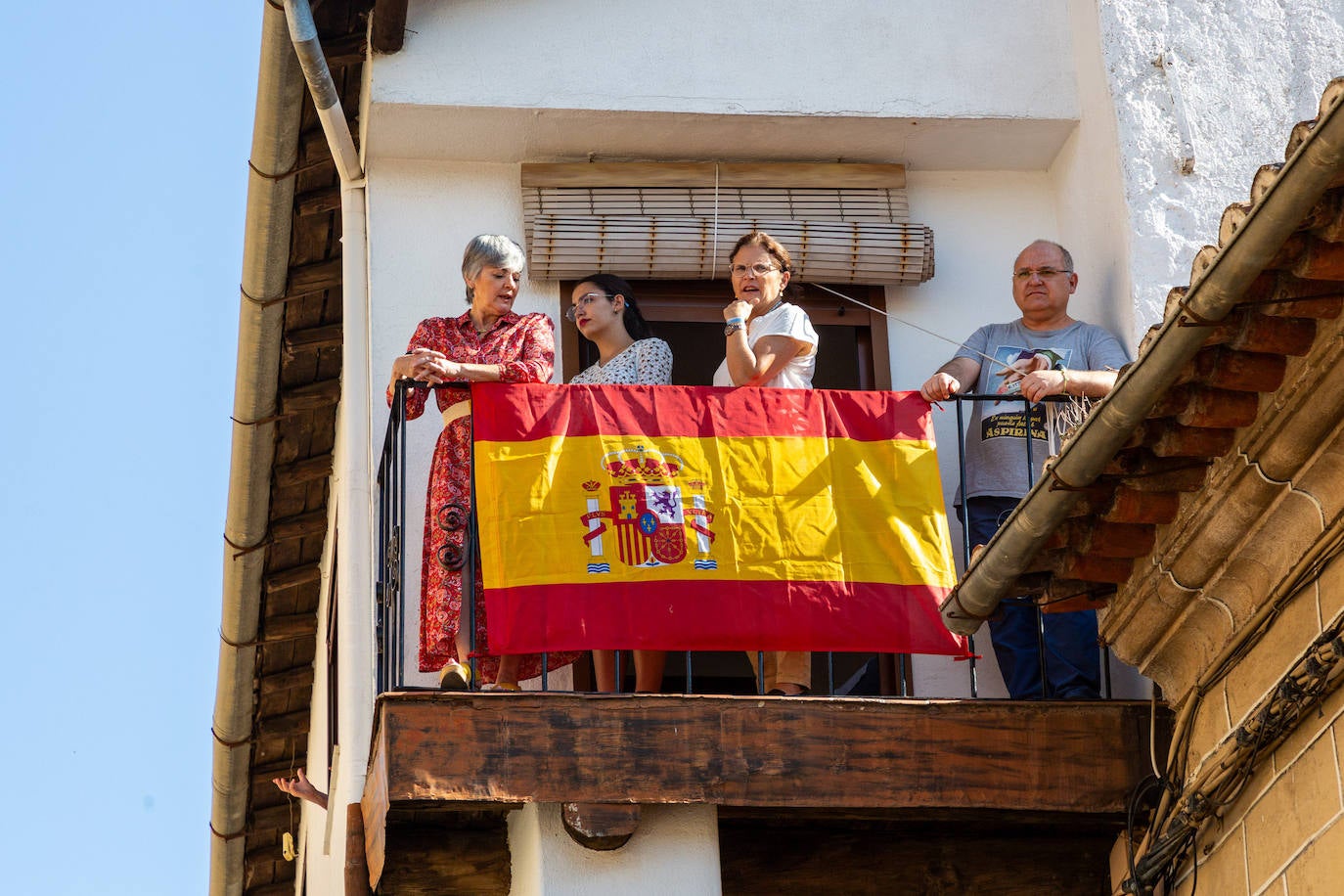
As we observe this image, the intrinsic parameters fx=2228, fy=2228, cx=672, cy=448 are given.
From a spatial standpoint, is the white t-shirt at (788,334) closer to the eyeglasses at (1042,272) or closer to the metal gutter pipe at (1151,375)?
the eyeglasses at (1042,272)

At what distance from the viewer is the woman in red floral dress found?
7.96 metres

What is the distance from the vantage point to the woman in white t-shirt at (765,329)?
8.20 m

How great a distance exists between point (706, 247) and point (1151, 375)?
3.69 metres

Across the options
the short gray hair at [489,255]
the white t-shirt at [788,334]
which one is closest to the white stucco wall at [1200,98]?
the white t-shirt at [788,334]

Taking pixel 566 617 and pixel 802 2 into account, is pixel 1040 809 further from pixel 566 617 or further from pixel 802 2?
pixel 802 2

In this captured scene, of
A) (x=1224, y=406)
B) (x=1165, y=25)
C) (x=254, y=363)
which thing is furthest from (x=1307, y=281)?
(x=254, y=363)

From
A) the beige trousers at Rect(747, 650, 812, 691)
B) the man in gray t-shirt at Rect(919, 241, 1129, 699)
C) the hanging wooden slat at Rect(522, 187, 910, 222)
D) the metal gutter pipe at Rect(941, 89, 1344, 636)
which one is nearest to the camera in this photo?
the metal gutter pipe at Rect(941, 89, 1344, 636)

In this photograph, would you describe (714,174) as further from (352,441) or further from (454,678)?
(454,678)

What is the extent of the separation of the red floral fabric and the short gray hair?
19 cm

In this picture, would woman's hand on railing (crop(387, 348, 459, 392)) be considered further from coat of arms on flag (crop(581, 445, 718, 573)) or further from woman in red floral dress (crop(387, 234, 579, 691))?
coat of arms on flag (crop(581, 445, 718, 573))

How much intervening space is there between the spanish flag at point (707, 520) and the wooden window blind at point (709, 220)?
1.38 m

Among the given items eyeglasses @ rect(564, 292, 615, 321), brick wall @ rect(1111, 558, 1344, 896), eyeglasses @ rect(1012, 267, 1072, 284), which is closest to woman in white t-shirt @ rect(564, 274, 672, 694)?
eyeglasses @ rect(564, 292, 615, 321)

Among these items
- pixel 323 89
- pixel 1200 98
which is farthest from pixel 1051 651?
pixel 323 89

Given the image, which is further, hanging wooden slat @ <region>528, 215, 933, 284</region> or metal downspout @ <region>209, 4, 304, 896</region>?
metal downspout @ <region>209, 4, 304, 896</region>
